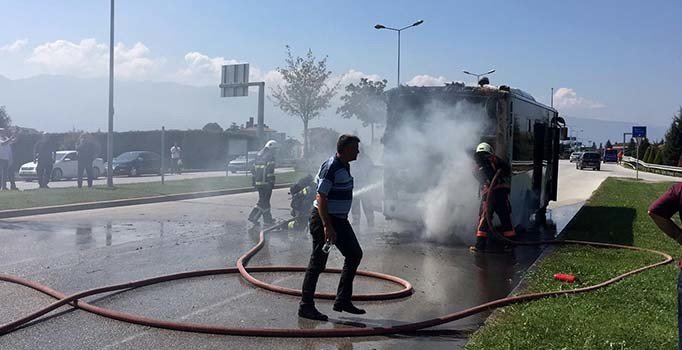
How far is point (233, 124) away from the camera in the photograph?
7431cm

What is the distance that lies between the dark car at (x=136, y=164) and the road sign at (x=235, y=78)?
410 inches

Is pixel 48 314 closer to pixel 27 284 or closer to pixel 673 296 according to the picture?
pixel 27 284

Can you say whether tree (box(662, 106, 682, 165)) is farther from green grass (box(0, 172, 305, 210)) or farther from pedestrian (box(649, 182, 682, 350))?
pedestrian (box(649, 182, 682, 350))

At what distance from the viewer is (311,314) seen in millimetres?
5938

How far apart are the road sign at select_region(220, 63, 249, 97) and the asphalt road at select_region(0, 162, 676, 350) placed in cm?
1391

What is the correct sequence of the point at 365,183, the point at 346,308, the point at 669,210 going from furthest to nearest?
the point at 365,183, the point at 346,308, the point at 669,210

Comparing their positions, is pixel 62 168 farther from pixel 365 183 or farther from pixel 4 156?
pixel 365 183

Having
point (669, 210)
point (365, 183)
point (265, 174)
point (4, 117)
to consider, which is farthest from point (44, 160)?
point (4, 117)

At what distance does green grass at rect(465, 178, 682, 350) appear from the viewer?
5039 mm

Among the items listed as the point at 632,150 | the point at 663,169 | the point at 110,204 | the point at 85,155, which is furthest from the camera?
the point at 632,150

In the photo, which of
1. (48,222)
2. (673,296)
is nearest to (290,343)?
(673,296)

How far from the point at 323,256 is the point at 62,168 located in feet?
92.6

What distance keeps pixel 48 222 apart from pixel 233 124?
62.1 meters

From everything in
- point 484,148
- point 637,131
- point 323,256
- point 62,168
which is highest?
point 637,131
